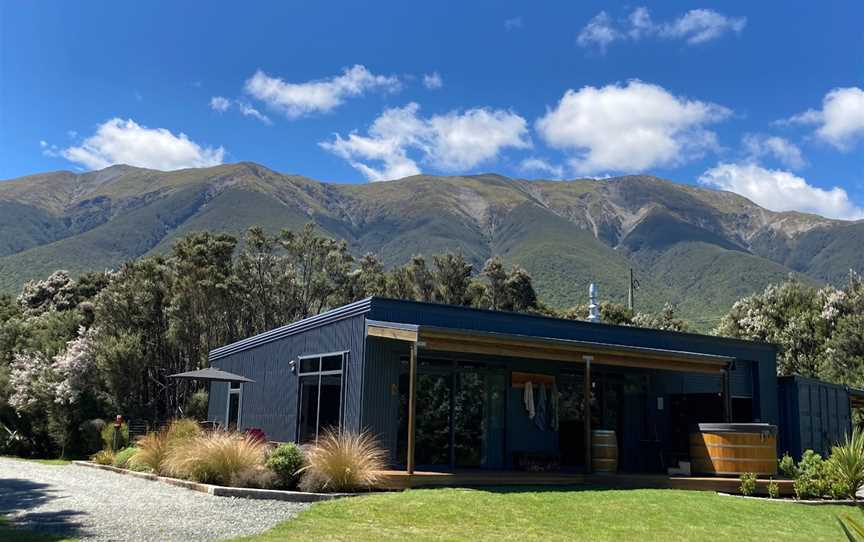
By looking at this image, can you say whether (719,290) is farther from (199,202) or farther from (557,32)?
(199,202)

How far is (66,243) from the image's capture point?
302 feet

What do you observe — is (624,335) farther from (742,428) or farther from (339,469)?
(339,469)

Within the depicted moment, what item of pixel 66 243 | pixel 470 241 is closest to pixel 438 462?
pixel 66 243

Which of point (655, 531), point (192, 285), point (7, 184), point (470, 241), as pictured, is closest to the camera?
point (655, 531)

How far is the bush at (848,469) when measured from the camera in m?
12.2

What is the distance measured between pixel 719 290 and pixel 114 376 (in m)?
66.7

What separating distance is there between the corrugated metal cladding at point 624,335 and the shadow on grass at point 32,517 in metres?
5.94

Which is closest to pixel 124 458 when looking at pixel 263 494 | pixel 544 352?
pixel 263 494

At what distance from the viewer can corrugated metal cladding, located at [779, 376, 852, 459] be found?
18.5m

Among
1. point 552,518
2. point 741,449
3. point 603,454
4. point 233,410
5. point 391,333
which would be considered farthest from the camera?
point 233,410

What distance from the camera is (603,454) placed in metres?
14.0

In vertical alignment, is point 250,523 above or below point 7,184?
below

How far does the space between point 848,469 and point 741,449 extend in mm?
1752

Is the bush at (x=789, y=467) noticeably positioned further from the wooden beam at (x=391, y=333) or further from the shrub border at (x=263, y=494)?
the shrub border at (x=263, y=494)
